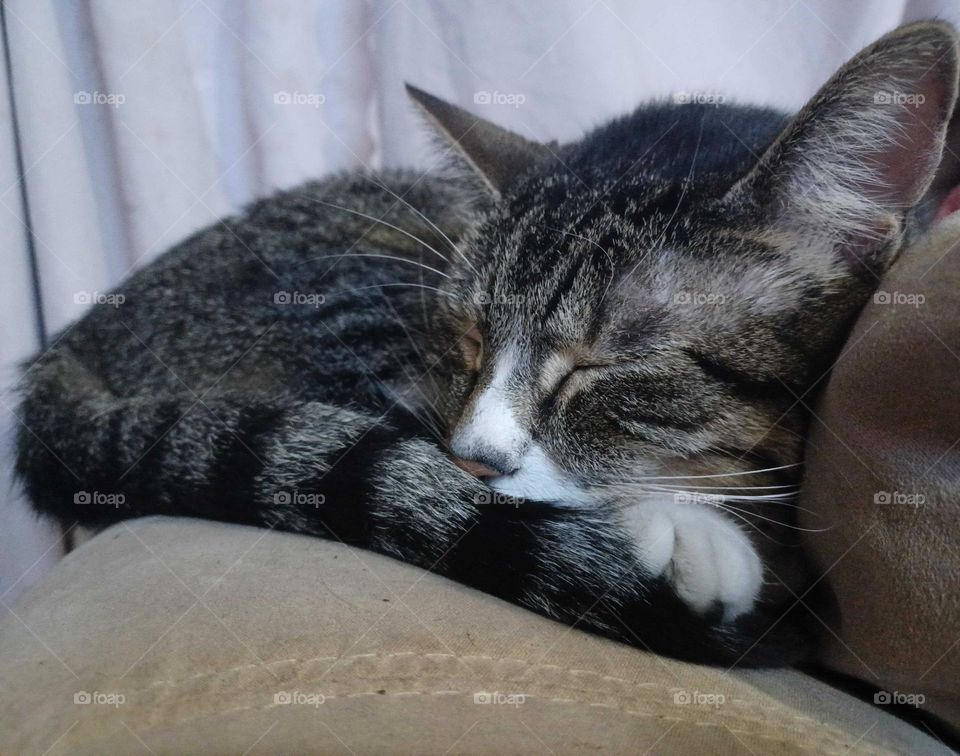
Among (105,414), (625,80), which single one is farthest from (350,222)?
(625,80)

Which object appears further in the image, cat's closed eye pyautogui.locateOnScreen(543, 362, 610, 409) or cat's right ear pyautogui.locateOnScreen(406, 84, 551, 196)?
cat's right ear pyautogui.locateOnScreen(406, 84, 551, 196)

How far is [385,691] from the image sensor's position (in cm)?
70

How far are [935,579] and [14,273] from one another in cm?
153

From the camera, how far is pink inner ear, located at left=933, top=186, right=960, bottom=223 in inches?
36.8

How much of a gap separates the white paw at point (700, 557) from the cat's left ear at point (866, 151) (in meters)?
0.36

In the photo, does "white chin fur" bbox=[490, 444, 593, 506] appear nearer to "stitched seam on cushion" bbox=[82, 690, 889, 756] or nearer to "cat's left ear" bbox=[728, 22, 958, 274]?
"stitched seam on cushion" bbox=[82, 690, 889, 756]

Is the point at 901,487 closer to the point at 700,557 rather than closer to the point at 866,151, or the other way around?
the point at 700,557

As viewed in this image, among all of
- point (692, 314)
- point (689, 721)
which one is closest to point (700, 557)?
point (689, 721)

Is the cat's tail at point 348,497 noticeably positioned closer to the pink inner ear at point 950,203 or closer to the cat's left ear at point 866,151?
the cat's left ear at point 866,151

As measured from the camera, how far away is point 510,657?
702 mm

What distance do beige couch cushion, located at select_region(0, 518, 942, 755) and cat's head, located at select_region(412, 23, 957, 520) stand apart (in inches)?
9.3

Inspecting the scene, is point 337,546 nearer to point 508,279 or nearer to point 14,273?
point 508,279

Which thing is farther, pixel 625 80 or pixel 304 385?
pixel 625 80

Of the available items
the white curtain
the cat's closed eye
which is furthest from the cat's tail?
the white curtain
